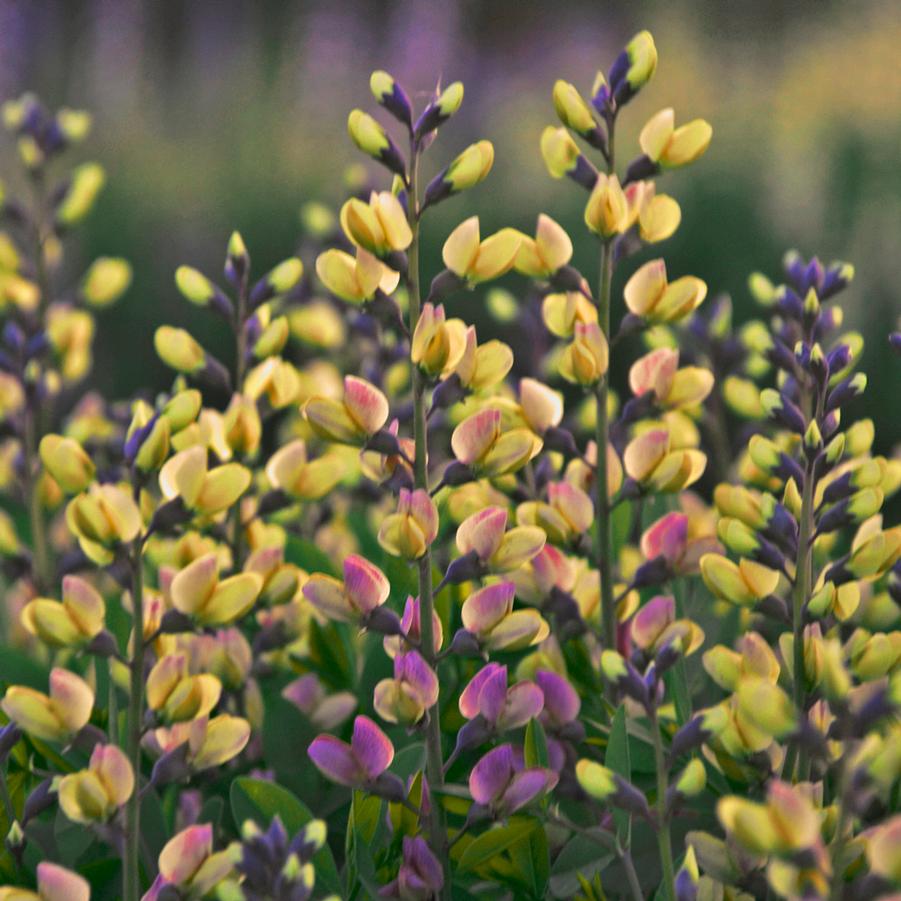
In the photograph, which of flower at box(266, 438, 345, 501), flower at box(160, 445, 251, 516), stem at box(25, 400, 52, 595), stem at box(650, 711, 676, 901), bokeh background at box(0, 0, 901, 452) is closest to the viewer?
stem at box(650, 711, 676, 901)

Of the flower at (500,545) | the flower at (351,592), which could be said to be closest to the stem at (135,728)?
the flower at (351,592)

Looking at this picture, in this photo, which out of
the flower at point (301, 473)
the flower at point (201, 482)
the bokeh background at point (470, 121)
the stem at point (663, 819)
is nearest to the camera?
the stem at point (663, 819)

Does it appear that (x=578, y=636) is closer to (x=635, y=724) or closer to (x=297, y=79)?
(x=635, y=724)

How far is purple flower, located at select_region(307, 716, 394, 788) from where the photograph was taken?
0.81m

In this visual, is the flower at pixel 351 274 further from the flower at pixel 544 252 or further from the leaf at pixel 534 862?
the leaf at pixel 534 862

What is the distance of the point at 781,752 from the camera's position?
0.89 meters

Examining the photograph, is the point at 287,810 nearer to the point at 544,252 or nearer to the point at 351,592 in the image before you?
the point at 351,592

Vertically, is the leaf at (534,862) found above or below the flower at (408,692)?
below

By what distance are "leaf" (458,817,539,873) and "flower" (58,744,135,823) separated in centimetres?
21

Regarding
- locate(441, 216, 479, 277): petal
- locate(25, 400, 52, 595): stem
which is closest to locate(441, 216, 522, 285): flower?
locate(441, 216, 479, 277): petal

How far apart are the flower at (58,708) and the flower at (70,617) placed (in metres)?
0.02

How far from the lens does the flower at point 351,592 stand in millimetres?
832

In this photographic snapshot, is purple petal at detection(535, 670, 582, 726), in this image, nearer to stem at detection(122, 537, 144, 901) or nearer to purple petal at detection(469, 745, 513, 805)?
purple petal at detection(469, 745, 513, 805)

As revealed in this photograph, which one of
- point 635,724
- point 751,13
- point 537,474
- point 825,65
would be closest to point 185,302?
point 537,474
